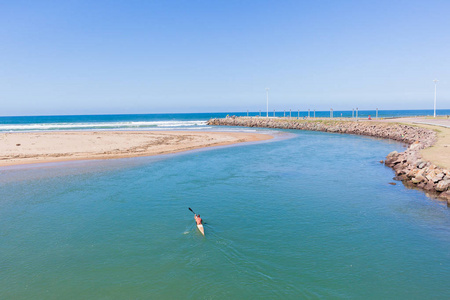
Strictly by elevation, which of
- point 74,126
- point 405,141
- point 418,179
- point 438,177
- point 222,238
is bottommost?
point 222,238

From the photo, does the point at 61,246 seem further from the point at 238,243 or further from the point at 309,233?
the point at 309,233

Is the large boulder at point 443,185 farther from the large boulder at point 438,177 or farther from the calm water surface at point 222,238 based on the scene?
the calm water surface at point 222,238

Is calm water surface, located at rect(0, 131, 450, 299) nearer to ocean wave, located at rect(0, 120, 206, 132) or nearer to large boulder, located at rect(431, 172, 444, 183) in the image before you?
large boulder, located at rect(431, 172, 444, 183)

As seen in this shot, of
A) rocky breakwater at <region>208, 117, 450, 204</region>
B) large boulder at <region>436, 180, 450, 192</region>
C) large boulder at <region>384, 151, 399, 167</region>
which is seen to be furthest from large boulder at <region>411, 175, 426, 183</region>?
large boulder at <region>384, 151, 399, 167</region>

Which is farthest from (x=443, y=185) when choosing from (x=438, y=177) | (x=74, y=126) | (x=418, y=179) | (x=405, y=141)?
(x=74, y=126)

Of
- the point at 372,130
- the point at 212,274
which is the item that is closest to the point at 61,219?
the point at 212,274

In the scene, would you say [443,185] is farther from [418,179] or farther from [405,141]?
[405,141]

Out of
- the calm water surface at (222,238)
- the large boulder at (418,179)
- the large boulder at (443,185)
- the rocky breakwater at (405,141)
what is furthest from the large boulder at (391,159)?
the large boulder at (443,185)
